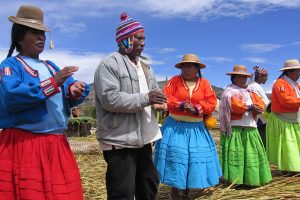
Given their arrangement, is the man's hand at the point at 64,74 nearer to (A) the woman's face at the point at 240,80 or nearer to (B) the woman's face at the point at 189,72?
(B) the woman's face at the point at 189,72

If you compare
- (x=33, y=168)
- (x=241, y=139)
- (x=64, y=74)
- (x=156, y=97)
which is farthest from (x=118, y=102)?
(x=241, y=139)

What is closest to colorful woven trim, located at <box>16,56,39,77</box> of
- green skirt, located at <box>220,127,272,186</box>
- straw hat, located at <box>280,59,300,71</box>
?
green skirt, located at <box>220,127,272,186</box>

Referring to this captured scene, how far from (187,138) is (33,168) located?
2552mm

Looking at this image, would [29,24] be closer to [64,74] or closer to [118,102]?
[64,74]

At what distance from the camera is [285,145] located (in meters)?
6.94

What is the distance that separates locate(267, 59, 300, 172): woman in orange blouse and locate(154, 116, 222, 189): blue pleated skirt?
81.4 inches

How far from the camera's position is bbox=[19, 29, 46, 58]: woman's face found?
10.2ft

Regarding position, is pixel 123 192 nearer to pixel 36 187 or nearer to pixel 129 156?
pixel 129 156

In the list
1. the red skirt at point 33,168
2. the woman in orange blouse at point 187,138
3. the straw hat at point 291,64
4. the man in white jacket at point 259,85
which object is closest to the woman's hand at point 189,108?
the woman in orange blouse at point 187,138

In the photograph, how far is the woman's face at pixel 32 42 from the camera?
312cm

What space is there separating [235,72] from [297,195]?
206 centimetres

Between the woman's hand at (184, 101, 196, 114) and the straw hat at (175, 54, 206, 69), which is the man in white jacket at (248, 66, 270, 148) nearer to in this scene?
the straw hat at (175, 54, 206, 69)

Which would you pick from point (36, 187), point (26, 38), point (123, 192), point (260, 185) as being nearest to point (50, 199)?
point (36, 187)

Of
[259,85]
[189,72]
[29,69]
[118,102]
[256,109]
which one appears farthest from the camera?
[259,85]
